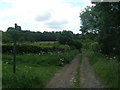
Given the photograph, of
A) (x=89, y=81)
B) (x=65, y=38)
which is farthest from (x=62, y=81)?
(x=65, y=38)

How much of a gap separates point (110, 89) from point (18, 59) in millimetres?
13601

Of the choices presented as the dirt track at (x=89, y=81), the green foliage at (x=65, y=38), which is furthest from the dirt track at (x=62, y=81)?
the green foliage at (x=65, y=38)

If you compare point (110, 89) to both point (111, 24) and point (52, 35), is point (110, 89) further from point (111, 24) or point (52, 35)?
point (52, 35)

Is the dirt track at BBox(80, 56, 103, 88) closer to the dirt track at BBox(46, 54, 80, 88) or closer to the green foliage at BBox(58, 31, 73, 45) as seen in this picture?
the dirt track at BBox(46, 54, 80, 88)

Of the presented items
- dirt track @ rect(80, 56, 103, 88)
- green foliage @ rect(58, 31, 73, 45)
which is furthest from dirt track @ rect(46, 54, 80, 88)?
green foliage @ rect(58, 31, 73, 45)

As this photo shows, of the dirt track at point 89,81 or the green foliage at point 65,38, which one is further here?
the green foliage at point 65,38

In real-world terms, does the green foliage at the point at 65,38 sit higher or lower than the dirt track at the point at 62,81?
higher

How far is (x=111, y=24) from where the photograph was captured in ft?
52.5

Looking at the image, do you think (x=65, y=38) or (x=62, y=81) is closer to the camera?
(x=62, y=81)

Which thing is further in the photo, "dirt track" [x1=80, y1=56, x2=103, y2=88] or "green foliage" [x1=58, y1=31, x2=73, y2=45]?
"green foliage" [x1=58, y1=31, x2=73, y2=45]

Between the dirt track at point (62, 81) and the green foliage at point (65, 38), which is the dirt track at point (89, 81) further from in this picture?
the green foliage at point (65, 38)

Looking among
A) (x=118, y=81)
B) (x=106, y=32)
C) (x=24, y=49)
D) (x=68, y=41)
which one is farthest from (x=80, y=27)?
(x=118, y=81)

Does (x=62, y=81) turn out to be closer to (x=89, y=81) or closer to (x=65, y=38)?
(x=89, y=81)

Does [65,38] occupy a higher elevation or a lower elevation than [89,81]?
higher
